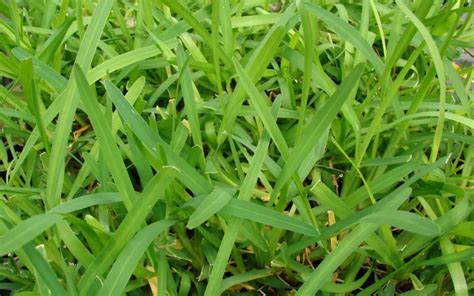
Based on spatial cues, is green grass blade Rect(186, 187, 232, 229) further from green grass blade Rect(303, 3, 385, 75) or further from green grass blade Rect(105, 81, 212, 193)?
green grass blade Rect(303, 3, 385, 75)

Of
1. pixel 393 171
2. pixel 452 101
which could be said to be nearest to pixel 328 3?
pixel 452 101

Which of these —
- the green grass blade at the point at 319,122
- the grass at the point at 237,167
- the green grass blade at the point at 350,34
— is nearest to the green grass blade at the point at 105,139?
the grass at the point at 237,167

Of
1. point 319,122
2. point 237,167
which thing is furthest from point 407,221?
point 237,167

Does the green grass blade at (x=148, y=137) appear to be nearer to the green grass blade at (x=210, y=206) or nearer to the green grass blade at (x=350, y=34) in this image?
the green grass blade at (x=210, y=206)

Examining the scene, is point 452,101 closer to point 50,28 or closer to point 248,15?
point 248,15

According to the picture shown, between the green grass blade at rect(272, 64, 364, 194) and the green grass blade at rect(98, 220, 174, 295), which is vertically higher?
the green grass blade at rect(272, 64, 364, 194)

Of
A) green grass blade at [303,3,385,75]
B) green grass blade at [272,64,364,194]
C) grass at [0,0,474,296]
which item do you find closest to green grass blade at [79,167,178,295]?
grass at [0,0,474,296]

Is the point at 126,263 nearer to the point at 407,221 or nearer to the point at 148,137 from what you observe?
the point at 148,137

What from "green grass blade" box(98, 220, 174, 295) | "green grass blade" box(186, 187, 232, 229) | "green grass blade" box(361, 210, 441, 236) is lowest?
"green grass blade" box(98, 220, 174, 295)
